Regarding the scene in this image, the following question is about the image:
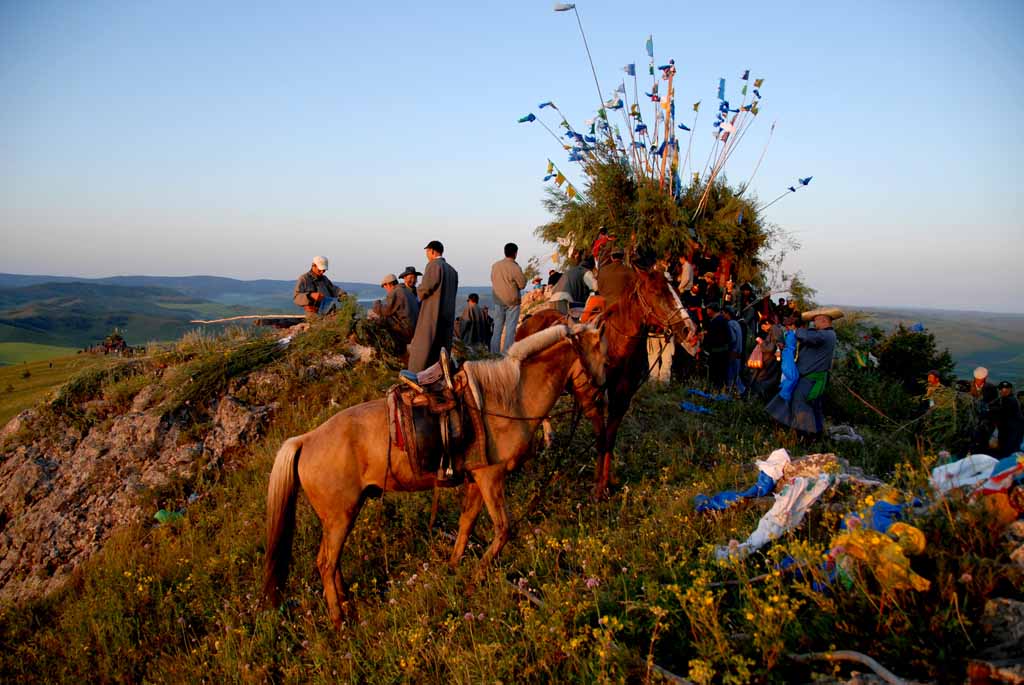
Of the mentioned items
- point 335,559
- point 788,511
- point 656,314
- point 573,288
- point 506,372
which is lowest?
point 335,559

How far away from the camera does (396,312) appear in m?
9.32

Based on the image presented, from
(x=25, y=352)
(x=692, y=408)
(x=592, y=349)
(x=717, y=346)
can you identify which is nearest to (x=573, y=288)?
(x=692, y=408)

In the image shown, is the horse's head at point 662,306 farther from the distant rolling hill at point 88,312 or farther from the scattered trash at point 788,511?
the distant rolling hill at point 88,312

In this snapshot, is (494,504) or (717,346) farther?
(717,346)

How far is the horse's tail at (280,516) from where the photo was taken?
477 cm

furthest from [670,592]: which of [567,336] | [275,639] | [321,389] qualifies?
[321,389]

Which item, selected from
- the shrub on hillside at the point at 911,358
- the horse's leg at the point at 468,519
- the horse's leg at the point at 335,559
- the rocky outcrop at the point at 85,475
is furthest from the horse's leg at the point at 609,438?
the shrub on hillside at the point at 911,358

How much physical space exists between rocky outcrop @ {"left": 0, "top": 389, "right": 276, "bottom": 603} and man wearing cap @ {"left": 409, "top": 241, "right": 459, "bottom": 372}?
8.78ft

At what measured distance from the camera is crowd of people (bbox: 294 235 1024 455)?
7625 millimetres

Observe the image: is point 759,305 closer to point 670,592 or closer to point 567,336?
point 567,336

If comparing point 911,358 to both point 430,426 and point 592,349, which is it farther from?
point 430,426

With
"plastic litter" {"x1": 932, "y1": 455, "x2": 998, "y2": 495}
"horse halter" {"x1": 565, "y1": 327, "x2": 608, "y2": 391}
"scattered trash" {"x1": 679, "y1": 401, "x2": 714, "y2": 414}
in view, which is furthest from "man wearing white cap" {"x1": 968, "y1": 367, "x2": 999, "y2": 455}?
"horse halter" {"x1": 565, "y1": 327, "x2": 608, "y2": 391}

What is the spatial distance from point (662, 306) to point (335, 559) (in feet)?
14.3

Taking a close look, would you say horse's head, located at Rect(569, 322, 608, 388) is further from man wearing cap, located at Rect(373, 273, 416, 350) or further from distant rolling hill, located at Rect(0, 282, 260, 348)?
distant rolling hill, located at Rect(0, 282, 260, 348)
